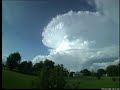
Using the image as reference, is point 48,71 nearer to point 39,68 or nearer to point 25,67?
point 39,68

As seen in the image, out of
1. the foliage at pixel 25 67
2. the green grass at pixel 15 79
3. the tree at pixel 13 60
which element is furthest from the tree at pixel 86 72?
the tree at pixel 13 60

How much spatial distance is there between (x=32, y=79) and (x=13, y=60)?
0.96 metres

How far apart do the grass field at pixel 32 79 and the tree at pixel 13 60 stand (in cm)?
27

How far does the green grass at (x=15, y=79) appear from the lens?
23.9 feet

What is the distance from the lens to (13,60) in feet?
27.5

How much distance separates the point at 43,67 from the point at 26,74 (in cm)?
→ 67

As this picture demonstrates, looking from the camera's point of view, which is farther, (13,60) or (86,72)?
(86,72)

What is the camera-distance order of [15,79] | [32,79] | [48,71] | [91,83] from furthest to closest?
1. [48,71]
2. [32,79]
3. [91,83]
4. [15,79]

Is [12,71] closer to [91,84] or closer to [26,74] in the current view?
[26,74]

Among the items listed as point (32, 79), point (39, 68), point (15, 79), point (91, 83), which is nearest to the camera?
point (15, 79)

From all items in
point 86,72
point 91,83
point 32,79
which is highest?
point 86,72

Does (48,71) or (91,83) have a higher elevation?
(48,71)

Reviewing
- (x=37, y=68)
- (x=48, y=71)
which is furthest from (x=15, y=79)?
(x=48, y=71)

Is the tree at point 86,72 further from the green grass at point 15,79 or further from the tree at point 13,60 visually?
the tree at point 13,60
